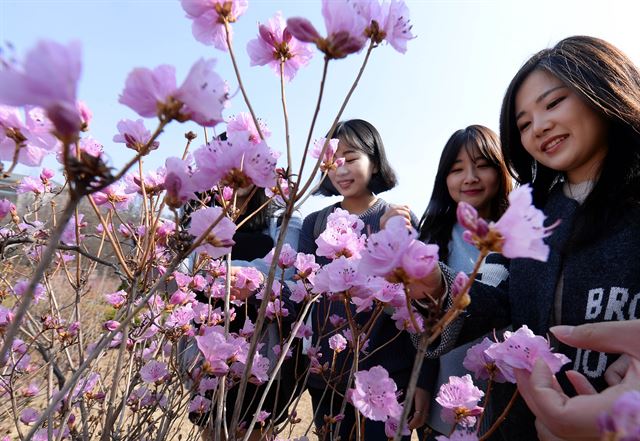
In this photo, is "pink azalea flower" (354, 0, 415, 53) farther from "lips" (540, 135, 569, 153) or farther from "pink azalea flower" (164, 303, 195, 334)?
"pink azalea flower" (164, 303, 195, 334)

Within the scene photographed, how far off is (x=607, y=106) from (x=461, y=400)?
0.85m

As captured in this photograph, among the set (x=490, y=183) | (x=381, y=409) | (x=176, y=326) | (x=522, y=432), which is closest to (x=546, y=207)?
(x=490, y=183)

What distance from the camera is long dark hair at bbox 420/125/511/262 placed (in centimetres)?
159

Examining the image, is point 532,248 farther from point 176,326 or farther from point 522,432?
point 176,326

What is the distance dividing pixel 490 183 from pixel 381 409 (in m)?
1.11

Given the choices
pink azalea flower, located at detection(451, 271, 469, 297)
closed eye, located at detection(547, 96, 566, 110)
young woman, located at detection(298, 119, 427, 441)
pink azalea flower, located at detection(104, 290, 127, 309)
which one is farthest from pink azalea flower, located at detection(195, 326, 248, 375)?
closed eye, located at detection(547, 96, 566, 110)

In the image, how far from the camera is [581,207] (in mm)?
1031

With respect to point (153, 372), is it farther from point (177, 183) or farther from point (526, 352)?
point (526, 352)

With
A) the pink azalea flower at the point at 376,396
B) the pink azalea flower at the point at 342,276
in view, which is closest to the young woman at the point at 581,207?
the pink azalea flower at the point at 376,396

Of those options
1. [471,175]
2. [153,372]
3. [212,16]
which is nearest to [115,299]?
[153,372]

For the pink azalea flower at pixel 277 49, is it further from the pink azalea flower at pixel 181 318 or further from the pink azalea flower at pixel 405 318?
the pink azalea flower at pixel 181 318

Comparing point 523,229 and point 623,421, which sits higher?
point 523,229

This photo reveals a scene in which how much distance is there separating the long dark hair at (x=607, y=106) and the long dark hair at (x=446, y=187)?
458 mm

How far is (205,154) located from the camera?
1.86 ft
